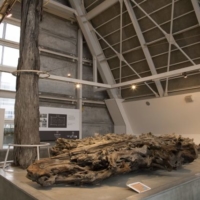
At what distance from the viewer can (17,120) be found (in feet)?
8.20

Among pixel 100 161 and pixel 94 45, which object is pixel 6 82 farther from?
pixel 100 161

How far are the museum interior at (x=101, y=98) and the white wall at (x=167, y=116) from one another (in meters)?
0.04

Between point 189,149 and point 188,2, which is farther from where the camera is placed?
point 188,2

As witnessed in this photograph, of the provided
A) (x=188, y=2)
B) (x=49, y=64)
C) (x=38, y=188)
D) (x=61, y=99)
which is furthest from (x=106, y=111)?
(x=38, y=188)

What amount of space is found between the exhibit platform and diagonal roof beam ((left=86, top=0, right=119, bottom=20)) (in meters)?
7.06

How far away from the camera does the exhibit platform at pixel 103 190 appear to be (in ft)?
5.02

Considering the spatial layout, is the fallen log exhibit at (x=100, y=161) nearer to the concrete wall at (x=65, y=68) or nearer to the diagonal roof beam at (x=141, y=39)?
the diagonal roof beam at (x=141, y=39)

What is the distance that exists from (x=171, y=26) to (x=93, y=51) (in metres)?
3.86

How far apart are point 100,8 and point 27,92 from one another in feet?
21.6

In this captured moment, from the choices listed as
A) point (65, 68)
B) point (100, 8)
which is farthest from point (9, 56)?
point (100, 8)

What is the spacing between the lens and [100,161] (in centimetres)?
196

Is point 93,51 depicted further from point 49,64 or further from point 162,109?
point 162,109

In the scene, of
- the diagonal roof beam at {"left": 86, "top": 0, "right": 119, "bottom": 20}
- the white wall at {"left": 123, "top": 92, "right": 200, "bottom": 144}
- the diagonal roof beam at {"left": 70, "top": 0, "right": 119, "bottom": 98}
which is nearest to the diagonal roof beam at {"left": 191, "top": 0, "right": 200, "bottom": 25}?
the white wall at {"left": 123, "top": 92, "right": 200, "bottom": 144}

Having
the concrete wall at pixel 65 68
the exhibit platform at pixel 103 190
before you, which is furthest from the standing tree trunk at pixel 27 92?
the concrete wall at pixel 65 68
